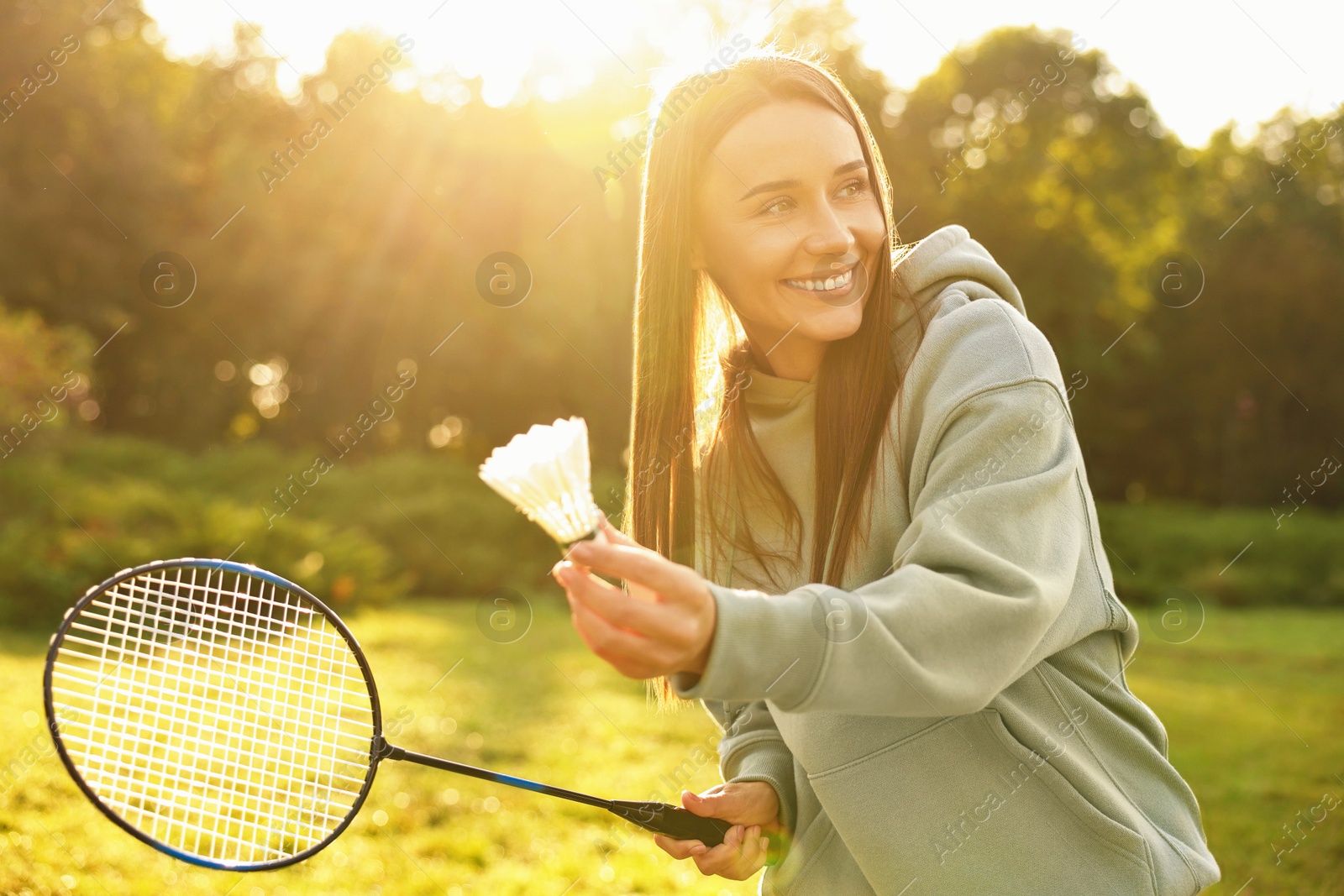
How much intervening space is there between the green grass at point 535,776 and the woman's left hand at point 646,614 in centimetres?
393

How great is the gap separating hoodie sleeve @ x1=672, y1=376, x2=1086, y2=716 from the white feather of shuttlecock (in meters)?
0.20

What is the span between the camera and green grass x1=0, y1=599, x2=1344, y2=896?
479 centimetres

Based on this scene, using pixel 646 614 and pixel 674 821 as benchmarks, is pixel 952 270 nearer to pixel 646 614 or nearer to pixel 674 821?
pixel 646 614

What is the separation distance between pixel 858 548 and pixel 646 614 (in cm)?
65

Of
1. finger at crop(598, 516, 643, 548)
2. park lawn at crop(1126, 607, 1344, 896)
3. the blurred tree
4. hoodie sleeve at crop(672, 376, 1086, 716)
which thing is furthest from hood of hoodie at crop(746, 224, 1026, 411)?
the blurred tree

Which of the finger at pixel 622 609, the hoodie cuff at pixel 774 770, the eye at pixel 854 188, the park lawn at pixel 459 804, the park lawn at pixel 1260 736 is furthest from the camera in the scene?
the park lawn at pixel 1260 736

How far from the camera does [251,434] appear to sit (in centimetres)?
2236

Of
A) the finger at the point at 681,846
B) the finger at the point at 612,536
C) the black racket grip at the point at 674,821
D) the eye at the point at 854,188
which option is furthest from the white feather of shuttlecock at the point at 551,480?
the finger at the point at 681,846

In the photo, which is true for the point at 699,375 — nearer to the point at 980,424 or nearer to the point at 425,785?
the point at 980,424

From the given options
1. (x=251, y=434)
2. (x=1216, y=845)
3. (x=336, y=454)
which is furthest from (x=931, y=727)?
(x=251, y=434)

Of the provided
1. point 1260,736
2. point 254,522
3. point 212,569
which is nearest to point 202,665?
point 212,569

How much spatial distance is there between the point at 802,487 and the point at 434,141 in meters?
19.2

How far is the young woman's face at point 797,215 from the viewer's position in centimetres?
188

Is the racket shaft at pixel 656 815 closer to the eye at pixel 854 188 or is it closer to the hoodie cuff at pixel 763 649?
the hoodie cuff at pixel 763 649
